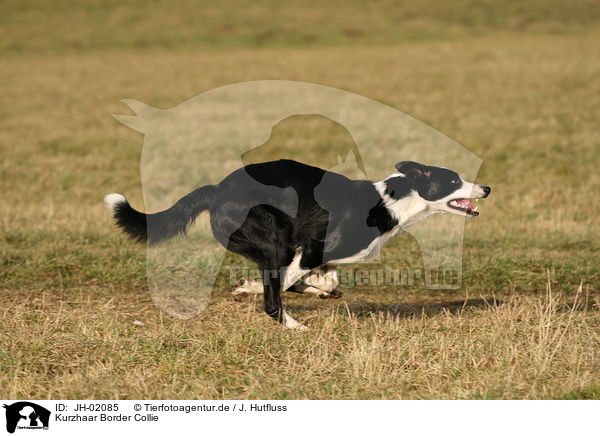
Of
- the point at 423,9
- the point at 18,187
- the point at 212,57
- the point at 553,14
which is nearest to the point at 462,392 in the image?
the point at 18,187

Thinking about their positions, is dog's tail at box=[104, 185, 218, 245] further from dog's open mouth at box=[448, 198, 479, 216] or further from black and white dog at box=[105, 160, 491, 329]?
dog's open mouth at box=[448, 198, 479, 216]

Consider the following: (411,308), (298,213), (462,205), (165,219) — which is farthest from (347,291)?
(165,219)

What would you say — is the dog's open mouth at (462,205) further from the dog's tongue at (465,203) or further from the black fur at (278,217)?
the black fur at (278,217)

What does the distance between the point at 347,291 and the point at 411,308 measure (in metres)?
0.75

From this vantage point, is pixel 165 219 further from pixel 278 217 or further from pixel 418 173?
pixel 418 173

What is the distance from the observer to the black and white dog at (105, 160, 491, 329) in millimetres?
5652

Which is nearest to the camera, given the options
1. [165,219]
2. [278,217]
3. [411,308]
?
[278,217]

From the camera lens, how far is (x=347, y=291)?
694 centimetres

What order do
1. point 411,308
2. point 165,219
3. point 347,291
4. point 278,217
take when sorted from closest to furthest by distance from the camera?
point 278,217, point 165,219, point 411,308, point 347,291

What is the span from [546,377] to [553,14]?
44.3 metres

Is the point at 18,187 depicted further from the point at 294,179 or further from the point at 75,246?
the point at 294,179

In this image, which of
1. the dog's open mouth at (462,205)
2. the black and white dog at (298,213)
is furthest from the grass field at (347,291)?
the dog's open mouth at (462,205)

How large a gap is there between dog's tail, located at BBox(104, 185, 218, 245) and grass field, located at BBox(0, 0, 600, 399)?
0.73 metres

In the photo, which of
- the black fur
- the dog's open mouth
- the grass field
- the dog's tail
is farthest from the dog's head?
the dog's tail
